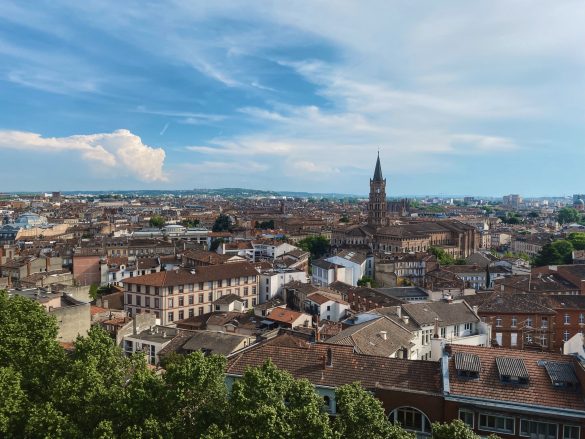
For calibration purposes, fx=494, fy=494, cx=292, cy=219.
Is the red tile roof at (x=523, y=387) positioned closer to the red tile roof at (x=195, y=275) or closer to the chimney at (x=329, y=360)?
the chimney at (x=329, y=360)

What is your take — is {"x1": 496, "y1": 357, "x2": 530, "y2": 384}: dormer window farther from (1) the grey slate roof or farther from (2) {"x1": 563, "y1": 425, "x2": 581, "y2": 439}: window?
(1) the grey slate roof

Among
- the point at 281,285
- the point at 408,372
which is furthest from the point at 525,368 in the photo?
the point at 281,285

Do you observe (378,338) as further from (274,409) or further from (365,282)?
(365,282)

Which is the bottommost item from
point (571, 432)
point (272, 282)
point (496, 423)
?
point (272, 282)

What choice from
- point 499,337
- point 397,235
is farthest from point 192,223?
point 499,337

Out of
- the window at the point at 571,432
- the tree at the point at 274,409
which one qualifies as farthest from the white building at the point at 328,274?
the tree at the point at 274,409

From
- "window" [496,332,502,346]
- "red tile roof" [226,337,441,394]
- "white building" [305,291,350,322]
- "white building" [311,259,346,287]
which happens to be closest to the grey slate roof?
"window" [496,332,502,346]
